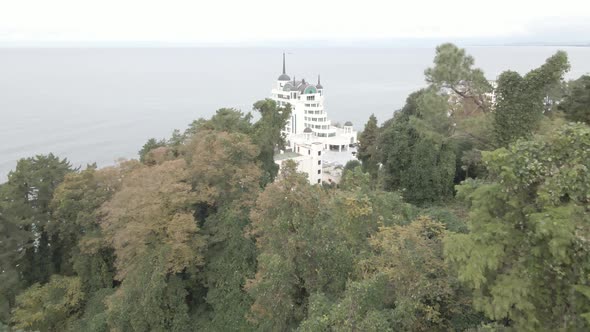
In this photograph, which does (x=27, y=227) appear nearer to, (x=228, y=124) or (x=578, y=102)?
(x=228, y=124)

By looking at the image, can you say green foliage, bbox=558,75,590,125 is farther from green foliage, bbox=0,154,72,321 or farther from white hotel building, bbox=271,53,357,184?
white hotel building, bbox=271,53,357,184

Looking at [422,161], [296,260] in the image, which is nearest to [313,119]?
[422,161]

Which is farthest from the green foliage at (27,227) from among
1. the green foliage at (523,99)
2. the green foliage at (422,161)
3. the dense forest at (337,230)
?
the green foliage at (523,99)

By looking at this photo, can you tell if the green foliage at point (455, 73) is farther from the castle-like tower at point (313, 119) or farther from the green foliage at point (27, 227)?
the castle-like tower at point (313, 119)

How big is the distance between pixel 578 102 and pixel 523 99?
576 cm

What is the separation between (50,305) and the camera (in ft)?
59.9

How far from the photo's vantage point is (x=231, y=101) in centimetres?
8669

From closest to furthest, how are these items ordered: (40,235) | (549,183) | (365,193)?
(549,183) < (365,193) < (40,235)

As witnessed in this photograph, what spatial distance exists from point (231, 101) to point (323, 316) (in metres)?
80.6

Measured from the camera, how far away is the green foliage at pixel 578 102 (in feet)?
58.4

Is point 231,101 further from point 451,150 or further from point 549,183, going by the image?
point 549,183

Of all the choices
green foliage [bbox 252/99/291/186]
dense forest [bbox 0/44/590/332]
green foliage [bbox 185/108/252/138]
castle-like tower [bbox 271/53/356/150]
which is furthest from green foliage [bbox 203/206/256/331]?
castle-like tower [bbox 271/53/356/150]

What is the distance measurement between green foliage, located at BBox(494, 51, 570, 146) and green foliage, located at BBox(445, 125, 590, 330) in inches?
340

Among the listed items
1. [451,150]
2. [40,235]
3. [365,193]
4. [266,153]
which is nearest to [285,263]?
[365,193]
